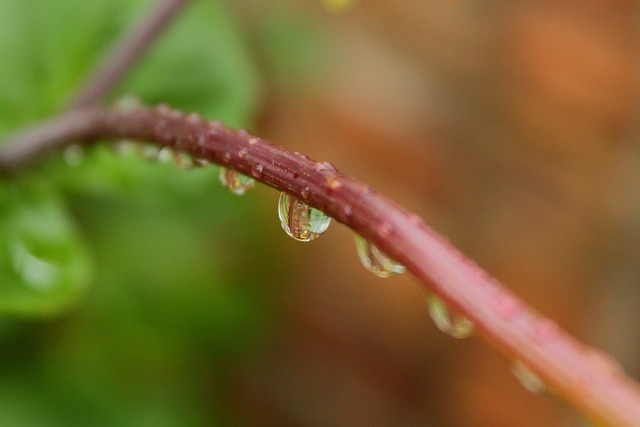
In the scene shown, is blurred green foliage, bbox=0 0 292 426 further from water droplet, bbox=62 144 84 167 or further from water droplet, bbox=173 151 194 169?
water droplet, bbox=173 151 194 169

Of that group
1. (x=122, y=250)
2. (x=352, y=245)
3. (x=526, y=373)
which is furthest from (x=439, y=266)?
(x=352, y=245)

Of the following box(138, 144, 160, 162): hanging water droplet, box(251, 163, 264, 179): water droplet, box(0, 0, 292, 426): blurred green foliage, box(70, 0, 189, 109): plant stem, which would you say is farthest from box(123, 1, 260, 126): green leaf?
box(251, 163, 264, 179): water droplet

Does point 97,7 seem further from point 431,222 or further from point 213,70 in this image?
point 431,222

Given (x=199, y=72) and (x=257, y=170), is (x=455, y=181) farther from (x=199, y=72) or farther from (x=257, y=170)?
(x=257, y=170)

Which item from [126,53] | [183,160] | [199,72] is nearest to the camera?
[183,160]

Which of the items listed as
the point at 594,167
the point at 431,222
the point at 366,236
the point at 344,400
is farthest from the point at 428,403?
the point at 366,236
